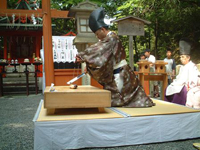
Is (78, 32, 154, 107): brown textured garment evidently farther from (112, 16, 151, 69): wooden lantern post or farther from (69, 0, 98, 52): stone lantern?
(112, 16, 151, 69): wooden lantern post

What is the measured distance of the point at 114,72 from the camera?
3668 millimetres

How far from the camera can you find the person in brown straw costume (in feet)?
11.2

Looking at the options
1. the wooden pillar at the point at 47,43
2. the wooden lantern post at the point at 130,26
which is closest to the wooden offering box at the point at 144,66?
the wooden lantern post at the point at 130,26

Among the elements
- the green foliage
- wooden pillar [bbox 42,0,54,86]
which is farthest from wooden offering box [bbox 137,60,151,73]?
the green foliage

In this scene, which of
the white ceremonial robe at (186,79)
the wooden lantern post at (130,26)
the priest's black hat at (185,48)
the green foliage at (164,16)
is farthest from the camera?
the green foliage at (164,16)

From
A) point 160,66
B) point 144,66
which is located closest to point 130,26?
point 144,66

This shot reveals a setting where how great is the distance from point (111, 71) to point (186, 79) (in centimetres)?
194

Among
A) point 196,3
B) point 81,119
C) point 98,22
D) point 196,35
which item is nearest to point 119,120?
point 81,119

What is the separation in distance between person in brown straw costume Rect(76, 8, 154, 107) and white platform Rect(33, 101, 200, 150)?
1.55 ft

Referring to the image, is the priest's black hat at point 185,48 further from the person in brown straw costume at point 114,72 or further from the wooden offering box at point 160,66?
the person in brown straw costume at point 114,72

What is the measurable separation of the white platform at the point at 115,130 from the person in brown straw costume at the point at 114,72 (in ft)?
1.55

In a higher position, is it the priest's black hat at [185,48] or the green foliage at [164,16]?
the green foliage at [164,16]

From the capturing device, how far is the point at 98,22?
142 inches

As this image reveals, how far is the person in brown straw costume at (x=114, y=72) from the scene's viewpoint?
135 inches
